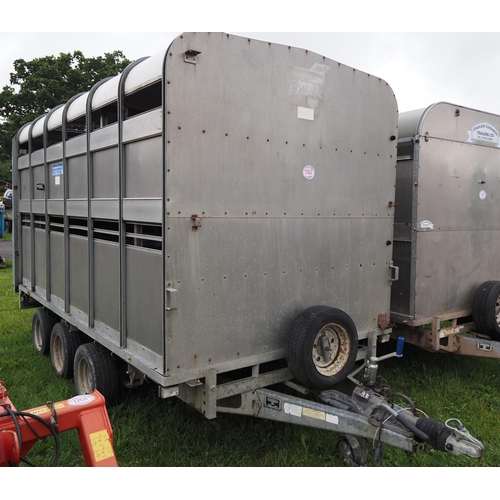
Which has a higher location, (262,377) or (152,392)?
(262,377)

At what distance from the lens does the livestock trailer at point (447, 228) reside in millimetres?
4809

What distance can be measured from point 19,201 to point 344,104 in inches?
192

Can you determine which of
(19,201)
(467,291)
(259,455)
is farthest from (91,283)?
(467,291)

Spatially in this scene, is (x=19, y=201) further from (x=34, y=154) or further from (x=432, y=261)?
(x=432, y=261)

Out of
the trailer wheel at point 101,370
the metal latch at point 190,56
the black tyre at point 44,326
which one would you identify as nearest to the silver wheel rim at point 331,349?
the trailer wheel at point 101,370

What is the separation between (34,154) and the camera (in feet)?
19.7

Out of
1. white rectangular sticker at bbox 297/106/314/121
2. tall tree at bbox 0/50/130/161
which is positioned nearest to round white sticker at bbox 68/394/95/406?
white rectangular sticker at bbox 297/106/314/121

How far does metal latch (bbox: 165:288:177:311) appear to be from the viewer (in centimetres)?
318

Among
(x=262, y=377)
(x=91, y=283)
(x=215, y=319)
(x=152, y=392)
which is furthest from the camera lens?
(x=152, y=392)

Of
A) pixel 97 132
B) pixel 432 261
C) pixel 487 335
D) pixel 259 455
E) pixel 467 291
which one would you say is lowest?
pixel 259 455

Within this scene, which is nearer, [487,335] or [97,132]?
[97,132]

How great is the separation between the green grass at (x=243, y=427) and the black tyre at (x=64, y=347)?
0.12 meters

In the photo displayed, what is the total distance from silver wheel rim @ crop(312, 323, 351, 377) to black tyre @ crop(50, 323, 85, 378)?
107 inches

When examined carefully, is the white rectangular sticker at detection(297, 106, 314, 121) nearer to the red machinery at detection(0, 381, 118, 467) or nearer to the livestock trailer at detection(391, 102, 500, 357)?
the livestock trailer at detection(391, 102, 500, 357)
